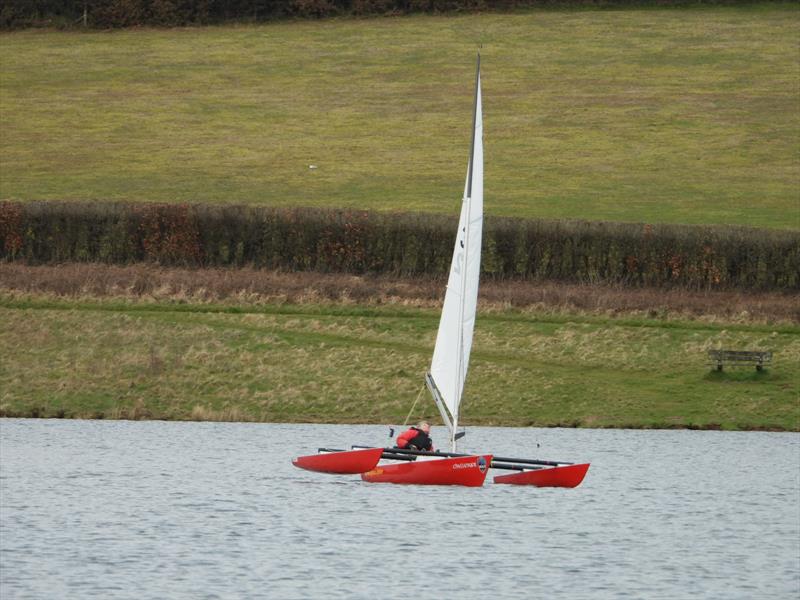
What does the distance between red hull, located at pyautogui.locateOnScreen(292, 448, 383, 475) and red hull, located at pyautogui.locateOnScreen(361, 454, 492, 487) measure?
1.04 feet

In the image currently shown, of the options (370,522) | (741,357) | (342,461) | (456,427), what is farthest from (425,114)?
(370,522)

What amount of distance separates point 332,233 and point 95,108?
1449 inches

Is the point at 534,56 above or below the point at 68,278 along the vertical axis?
above

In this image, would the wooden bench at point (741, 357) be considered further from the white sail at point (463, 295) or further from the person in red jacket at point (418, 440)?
the person in red jacket at point (418, 440)

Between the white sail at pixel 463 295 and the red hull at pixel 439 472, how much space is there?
2.24ft

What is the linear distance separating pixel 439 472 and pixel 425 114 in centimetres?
6408

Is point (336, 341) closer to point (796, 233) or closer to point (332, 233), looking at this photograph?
point (332, 233)

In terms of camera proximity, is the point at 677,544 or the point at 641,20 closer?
the point at 677,544

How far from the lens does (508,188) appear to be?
286ft

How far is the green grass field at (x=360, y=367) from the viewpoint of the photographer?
175ft

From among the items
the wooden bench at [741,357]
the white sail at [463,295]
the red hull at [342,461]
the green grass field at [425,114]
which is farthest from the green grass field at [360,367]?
the green grass field at [425,114]

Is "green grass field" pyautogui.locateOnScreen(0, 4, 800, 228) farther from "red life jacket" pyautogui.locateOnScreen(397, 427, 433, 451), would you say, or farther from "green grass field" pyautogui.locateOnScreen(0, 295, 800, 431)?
"red life jacket" pyautogui.locateOnScreen(397, 427, 433, 451)

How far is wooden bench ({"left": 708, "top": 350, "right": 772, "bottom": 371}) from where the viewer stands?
55.2 m

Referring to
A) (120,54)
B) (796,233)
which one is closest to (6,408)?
(796,233)
